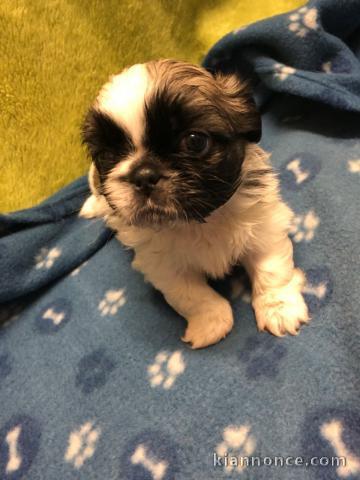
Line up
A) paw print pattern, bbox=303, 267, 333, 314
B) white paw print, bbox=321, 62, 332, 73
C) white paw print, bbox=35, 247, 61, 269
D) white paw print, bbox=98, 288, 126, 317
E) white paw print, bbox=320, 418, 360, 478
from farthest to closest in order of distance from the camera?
1. white paw print, bbox=321, 62, 332, 73
2. white paw print, bbox=35, 247, 61, 269
3. white paw print, bbox=98, 288, 126, 317
4. paw print pattern, bbox=303, 267, 333, 314
5. white paw print, bbox=320, 418, 360, 478

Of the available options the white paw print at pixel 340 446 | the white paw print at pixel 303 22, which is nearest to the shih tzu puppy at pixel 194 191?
the white paw print at pixel 340 446

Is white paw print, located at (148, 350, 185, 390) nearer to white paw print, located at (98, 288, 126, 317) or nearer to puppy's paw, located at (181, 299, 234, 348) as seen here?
puppy's paw, located at (181, 299, 234, 348)

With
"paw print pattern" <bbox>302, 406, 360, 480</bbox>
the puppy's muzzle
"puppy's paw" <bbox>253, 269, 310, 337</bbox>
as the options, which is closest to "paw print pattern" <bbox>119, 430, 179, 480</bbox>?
"paw print pattern" <bbox>302, 406, 360, 480</bbox>

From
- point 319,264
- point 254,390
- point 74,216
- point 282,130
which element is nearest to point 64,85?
point 74,216

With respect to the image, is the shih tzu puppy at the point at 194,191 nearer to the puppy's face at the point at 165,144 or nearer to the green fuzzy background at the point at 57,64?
the puppy's face at the point at 165,144

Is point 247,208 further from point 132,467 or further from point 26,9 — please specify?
point 26,9

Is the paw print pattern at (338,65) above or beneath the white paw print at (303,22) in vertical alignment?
beneath
